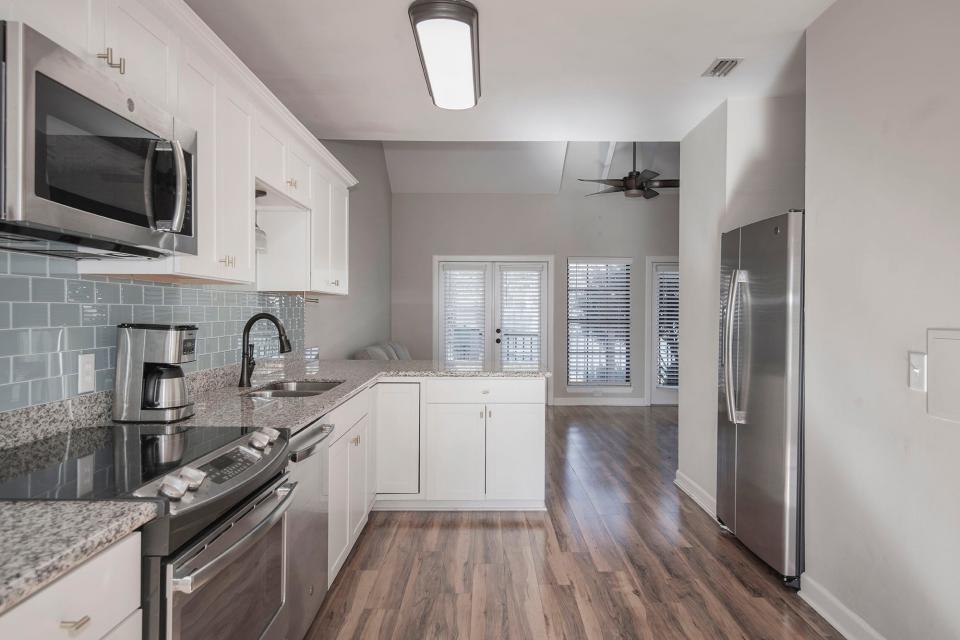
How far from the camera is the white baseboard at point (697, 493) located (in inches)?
130

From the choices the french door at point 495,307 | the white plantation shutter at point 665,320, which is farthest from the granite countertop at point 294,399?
the white plantation shutter at point 665,320

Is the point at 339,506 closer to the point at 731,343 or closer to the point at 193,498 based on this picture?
the point at 193,498

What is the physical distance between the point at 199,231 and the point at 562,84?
217 cm

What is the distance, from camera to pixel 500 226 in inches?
281

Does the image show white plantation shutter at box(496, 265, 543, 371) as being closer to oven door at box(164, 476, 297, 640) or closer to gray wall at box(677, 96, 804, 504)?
gray wall at box(677, 96, 804, 504)

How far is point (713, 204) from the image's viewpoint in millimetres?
3391

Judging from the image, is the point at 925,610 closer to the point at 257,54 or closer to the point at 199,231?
the point at 199,231

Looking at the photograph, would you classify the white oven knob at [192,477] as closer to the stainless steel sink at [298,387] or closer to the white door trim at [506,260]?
the stainless steel sink at [298,387]

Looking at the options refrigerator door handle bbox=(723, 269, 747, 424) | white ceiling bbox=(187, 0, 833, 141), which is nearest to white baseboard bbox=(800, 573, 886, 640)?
refrigerator door handle bbox=(723, 269, 747, 424)

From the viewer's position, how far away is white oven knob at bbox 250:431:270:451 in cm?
155

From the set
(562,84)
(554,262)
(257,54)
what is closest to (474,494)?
(562,84)

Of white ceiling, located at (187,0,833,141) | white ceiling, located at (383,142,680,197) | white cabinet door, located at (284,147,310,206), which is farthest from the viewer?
white ceiling, located at (383,142,680,197)

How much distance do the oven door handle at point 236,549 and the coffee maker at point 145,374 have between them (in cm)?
49

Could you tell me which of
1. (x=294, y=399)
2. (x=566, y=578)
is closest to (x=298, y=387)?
(x=294, y=399)
